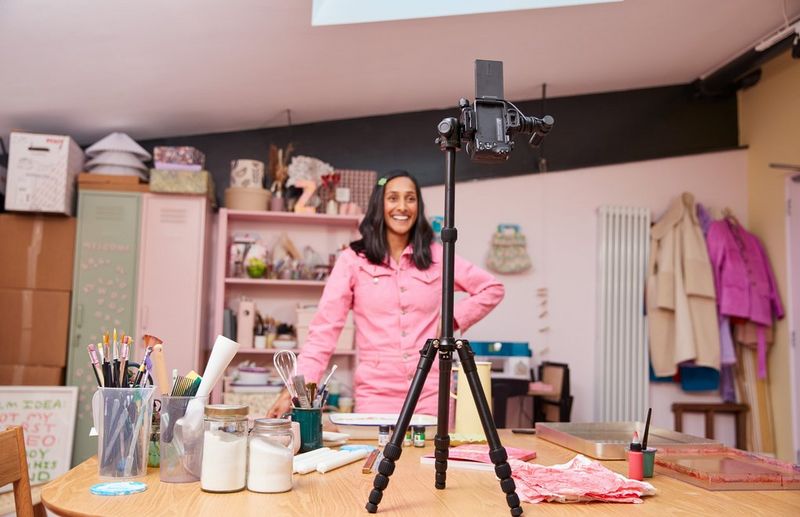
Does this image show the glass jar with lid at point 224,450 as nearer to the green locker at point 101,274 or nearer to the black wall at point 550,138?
the green locker at point 101,274

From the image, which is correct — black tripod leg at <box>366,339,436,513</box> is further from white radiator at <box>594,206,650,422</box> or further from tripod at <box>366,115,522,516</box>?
white radiator at <box>594,206,650,422</box>

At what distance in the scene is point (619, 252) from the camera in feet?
16.3

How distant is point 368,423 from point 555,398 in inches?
115

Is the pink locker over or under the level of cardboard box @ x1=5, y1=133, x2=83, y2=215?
under

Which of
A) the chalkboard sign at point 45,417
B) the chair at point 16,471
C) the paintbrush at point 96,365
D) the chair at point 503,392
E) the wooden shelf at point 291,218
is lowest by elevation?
the chalkboard sign at point 45,417

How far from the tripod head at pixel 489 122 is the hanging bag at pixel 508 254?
3532 mm

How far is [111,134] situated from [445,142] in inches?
144

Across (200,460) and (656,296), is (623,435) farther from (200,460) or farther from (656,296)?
(656,296)

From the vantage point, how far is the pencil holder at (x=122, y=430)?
1286mm

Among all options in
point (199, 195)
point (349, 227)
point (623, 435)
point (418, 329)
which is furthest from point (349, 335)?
point (623, 435)

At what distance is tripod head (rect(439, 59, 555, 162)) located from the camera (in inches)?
49.2

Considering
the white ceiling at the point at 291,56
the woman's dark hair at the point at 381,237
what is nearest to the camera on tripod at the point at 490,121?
the woman's dark hair at the point at 381,237

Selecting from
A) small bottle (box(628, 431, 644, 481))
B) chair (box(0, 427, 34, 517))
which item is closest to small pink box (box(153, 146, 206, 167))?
chair (box(0, 427, 34, 517))

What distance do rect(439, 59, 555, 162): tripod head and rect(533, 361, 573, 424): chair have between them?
10.8ft
